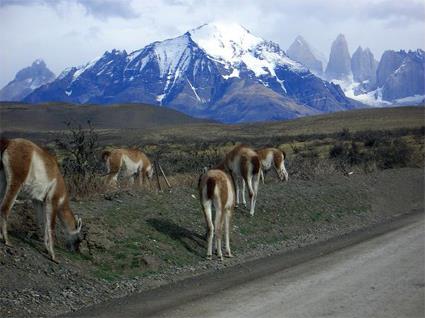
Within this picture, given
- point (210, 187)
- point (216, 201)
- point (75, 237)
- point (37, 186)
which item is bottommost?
point (75, 237)

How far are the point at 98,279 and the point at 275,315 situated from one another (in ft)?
12.4

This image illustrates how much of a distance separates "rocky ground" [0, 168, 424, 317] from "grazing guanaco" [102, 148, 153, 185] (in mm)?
2621

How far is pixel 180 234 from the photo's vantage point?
15.2 metres

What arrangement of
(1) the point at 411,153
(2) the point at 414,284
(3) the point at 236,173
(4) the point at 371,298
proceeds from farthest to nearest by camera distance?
1. (1) the point at 411,153
2. (3) the point at 236,173
3. (2) the point at 414,284
4. (4) the point at 371,298

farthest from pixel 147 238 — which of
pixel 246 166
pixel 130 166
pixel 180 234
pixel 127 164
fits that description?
pixel 130 166

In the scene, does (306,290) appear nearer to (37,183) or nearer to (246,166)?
(37,183)

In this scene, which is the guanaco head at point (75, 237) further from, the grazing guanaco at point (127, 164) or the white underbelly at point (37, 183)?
the grazing guanaco at point (127, 164)

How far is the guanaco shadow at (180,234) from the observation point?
14.8 meters

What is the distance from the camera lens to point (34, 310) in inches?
396

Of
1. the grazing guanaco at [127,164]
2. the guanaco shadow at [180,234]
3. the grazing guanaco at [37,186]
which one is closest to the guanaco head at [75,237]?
the grazing guanaco at [37,186]

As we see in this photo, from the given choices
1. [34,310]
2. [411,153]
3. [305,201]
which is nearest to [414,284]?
[34,310]

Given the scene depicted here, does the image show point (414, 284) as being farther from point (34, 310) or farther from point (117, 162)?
point (117, 162)

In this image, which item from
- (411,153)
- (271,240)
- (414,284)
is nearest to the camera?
(414,284)

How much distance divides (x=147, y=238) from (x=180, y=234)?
1.06 meters
